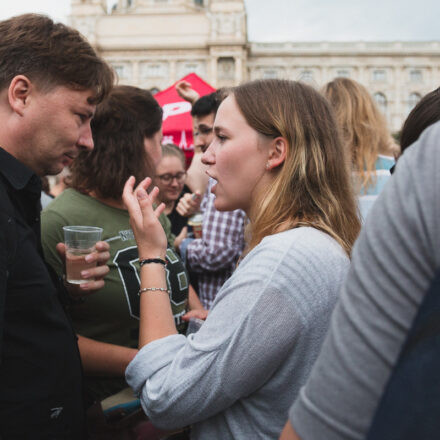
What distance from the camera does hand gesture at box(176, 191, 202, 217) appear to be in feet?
11.6

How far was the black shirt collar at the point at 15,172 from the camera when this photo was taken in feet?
4.05

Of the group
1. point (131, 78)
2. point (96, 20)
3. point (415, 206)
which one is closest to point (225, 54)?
point (131, 78)

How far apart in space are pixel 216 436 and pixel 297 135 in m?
0.84

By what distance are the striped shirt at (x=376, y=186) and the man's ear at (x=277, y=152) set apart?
128cm

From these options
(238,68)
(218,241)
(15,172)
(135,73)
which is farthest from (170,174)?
(135,73)

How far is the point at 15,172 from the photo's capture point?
1261mm

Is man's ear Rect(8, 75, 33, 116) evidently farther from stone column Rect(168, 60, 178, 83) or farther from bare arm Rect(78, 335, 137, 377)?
stone column Rect(168, 60, 178, 83)

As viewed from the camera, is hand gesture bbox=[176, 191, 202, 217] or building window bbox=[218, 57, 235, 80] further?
building window bbox=[218, 57, 235, 80]

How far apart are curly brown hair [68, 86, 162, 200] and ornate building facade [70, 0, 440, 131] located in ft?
114

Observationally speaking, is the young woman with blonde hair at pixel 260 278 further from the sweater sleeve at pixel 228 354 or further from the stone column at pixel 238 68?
the stone column at pixel 238 68

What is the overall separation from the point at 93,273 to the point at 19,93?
0.66 metres

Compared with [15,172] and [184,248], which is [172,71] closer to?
[184,248]

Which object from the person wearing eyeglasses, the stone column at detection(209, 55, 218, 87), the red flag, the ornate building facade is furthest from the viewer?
the ornate building facade

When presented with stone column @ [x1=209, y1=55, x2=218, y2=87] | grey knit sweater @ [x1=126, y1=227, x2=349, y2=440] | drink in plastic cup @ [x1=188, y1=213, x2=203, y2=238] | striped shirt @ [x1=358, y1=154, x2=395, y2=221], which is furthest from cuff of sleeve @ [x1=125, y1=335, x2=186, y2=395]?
stone column @ [x1=209, y1=55, x2=218, y2=87]
